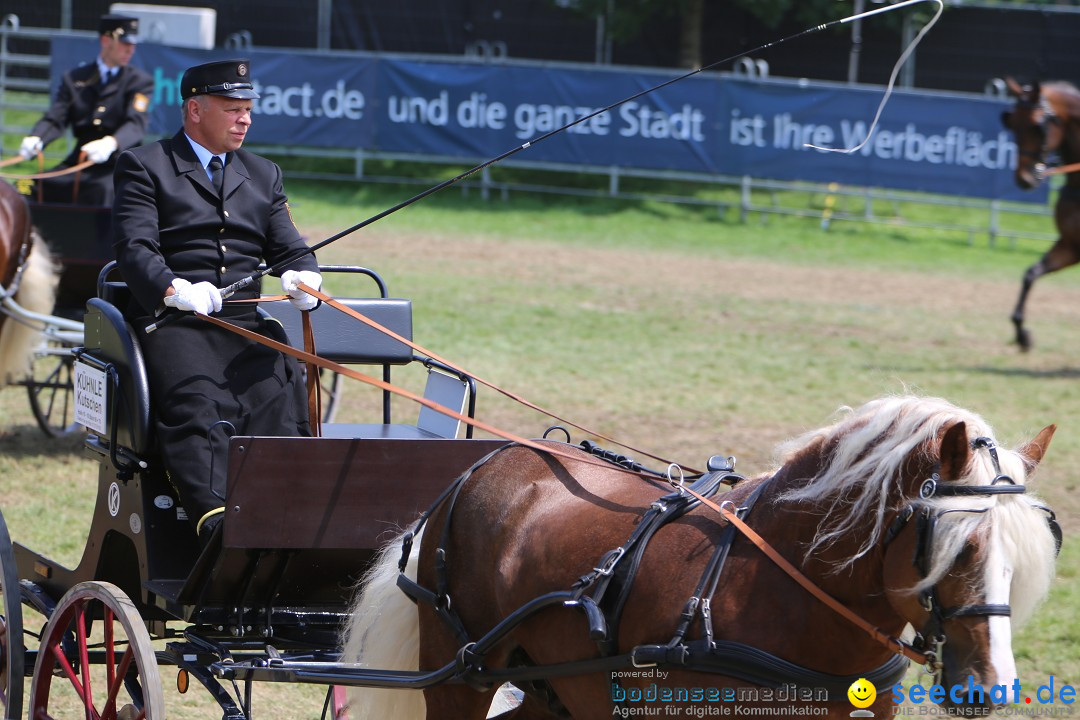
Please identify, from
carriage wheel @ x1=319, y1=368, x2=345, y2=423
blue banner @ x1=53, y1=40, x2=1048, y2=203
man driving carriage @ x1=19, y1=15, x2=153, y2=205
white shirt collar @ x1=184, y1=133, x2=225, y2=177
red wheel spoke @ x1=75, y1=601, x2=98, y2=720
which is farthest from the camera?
blue banner @ x1=53, y1=40, x2=1048, y2=203

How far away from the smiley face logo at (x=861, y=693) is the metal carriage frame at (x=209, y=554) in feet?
4.33

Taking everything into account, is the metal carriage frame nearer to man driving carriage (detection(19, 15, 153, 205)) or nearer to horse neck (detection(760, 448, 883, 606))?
horse neck (detection(760, 448, 883, 606))

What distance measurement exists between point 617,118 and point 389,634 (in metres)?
15.5

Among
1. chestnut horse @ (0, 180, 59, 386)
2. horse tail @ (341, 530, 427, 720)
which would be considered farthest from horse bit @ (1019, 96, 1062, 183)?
horse tail @ (341, 530, 427, 720)

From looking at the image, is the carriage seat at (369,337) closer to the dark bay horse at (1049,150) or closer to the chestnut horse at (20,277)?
the chestnut horse at (20,277)

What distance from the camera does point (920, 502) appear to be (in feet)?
7.93

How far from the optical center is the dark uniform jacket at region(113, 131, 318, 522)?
3666 millimetres

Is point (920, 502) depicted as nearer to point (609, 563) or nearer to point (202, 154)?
point (609, 563)

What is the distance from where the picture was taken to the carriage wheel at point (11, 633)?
366cm

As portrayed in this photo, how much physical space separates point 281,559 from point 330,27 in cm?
2001

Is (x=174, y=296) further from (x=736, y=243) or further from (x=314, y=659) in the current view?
(x=736, y=243)

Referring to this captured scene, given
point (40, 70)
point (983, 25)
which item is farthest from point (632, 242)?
point (40, 70)

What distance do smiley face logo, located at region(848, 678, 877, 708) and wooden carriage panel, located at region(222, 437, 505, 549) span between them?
4.20 feet

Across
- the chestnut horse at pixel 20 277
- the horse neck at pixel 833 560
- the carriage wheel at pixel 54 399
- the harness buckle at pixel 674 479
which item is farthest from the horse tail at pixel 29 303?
the horse neck at pixel 833 560
